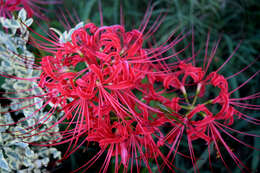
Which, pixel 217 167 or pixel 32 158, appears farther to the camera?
pixel 217 167

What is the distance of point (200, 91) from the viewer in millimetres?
1020

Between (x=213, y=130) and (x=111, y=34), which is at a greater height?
(x=111, y=34)

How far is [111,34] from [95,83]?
169 millimetres

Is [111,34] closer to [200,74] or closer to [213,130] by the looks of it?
[200,74]

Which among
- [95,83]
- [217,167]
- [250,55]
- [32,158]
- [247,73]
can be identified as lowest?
[217,167]

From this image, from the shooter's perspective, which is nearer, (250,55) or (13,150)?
(13,150)

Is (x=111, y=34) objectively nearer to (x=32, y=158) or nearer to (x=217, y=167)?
(x=32, y=158)

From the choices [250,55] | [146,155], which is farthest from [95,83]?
[250,55]

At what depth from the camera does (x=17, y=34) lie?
932mm

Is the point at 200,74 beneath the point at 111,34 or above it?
beneath

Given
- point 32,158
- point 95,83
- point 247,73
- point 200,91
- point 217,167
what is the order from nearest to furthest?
1. point 95,83
2. point 32,158
3. point 200,91
4. point 217,167
5. point 247,73

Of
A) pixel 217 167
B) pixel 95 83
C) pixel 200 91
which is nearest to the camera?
pixel 95 83

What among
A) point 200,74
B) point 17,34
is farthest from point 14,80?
point 200,74

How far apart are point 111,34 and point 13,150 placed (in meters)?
0.52
